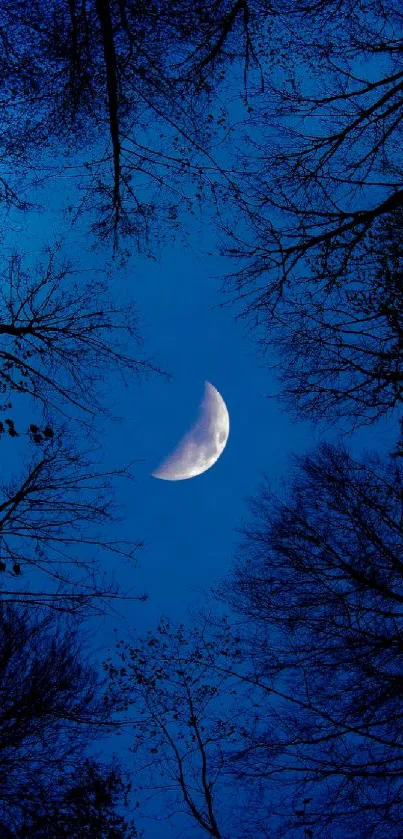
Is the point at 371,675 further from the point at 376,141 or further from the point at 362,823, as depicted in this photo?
the point at 376,141

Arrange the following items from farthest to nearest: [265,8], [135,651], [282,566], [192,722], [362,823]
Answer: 1. [135,651]
2. [192,722]
3. [282,566]
4. [362,823]
5. [265,8]

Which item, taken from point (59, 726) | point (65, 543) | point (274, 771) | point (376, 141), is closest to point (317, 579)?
point (274, 771)

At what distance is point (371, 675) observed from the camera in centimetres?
616

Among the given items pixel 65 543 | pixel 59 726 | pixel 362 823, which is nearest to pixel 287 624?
pixel 362 823

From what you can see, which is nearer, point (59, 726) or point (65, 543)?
point (65, 543)

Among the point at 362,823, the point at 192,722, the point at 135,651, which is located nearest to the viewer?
the point at 362,823

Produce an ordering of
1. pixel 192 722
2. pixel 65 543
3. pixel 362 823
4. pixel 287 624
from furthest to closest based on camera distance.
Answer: pixel 192 722 < pixel 287 624 < pixel 65 543 < pixel 362 823

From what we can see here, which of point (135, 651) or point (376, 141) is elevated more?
point (376, 141)

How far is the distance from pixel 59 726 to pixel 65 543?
3.86 metres

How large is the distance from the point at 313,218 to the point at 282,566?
5.16 metres

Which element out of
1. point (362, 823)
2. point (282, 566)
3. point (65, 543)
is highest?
point (65, 543)

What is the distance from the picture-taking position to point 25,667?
27.2 ft

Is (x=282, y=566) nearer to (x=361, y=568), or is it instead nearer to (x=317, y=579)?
(x=317, y=579)

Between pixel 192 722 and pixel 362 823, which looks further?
pixel 192 722
